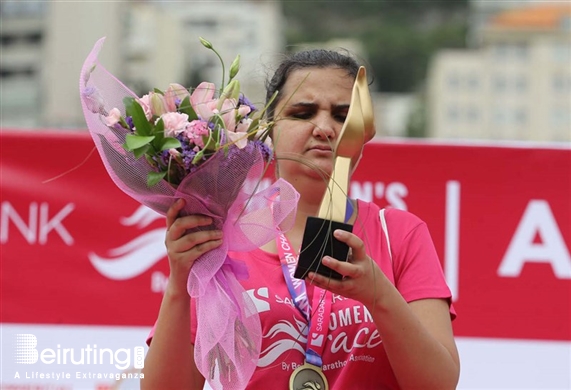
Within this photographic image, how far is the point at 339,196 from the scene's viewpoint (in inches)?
89.9

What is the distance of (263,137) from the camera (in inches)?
92.6

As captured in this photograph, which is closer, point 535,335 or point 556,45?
point 535,335

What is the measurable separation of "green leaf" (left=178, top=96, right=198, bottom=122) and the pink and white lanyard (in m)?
0.41

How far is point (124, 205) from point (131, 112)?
1.87 metres

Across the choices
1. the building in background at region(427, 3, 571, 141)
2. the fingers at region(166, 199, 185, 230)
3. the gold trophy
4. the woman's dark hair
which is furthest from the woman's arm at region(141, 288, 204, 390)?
the building in background at region(427, 3, 571, 141)

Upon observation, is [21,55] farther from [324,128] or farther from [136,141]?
[136,141]

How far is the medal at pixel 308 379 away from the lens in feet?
7.88

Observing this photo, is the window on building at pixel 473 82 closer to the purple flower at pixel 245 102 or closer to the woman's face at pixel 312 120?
the woman's face at pixel 312 120

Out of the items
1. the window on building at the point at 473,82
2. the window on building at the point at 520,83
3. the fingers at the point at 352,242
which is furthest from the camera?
the window on building at the point at 520,83

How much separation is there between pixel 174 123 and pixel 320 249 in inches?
15.6

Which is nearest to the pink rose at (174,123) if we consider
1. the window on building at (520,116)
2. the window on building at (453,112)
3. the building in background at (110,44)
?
the building in background at (110,44)

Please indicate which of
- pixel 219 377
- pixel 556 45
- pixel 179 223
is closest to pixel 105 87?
pixel 179 223

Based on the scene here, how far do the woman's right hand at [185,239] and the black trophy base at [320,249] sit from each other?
0.23 metres

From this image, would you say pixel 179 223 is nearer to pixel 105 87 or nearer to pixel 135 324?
pixel 105 87
